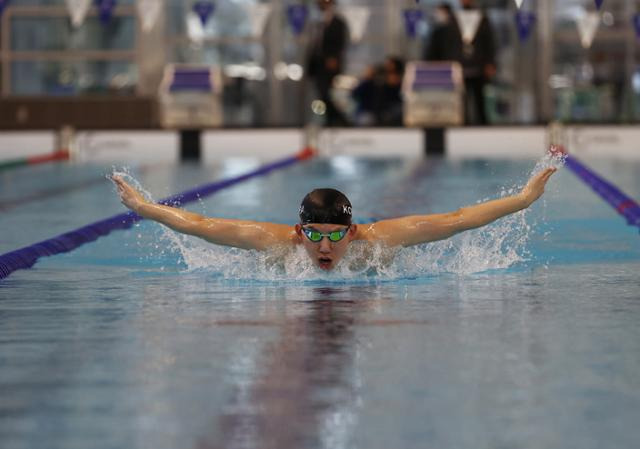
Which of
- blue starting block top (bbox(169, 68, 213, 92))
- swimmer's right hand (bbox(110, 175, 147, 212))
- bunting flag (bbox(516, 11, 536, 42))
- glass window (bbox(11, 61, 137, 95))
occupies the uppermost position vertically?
bunting flag (bbox(516, 11, 536, 42))

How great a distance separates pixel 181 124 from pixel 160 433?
13.7m

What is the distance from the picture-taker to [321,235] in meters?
4.48

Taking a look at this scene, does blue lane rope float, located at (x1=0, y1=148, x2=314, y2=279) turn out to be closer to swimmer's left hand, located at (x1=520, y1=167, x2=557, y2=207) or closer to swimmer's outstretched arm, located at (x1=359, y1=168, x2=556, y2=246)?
swimmer's outstretched arm, located at (x1=359, y1=168, x2=556, y2=246)

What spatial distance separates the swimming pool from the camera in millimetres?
2492

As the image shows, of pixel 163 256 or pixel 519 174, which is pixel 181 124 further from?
pixel 163 256

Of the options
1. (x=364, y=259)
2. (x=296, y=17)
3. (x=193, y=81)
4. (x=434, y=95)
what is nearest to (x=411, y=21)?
(x=434, y=95)

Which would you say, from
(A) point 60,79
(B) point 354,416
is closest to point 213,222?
(B) point 354,416

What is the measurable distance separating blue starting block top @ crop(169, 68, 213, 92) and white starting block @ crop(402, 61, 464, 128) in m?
2.28

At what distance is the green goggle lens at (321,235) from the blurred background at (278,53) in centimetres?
1273

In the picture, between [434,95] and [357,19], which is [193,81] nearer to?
[357,19]

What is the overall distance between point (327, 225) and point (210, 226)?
17.7 inches

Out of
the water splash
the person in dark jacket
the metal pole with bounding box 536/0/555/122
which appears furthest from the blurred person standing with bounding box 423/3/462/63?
the water splash

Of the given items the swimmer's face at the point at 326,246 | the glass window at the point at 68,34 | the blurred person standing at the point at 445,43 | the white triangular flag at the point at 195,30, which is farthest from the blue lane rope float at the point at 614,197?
the glass window at the point at 68,34

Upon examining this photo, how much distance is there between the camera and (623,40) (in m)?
17.4
